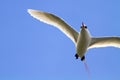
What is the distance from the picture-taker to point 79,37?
721 inches

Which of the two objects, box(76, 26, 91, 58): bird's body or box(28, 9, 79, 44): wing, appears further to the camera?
box(28, 9, 79, 44): wing

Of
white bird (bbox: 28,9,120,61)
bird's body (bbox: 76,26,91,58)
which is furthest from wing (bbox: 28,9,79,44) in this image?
bird's body (bbox: 76,26,91,58)

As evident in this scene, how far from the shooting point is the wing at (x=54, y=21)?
63.7 ft

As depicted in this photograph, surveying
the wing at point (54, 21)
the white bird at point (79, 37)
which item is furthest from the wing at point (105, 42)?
the wing at point (54, 21)

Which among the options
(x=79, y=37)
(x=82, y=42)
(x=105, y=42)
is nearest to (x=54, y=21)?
(x=79, y=37)

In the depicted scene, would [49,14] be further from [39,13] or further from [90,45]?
[90,45]

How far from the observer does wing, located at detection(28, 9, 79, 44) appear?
19.4m

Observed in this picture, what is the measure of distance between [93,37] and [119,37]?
1227mm

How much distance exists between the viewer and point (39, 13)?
64.1 ft

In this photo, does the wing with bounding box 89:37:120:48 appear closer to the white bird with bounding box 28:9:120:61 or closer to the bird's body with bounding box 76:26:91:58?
the white bird with bounding box 28:9:120:61

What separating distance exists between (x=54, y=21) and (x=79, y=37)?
1723mm

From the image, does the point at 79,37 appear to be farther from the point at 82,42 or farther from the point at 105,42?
the point at 105,42

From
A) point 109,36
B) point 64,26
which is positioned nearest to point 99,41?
point 109,36

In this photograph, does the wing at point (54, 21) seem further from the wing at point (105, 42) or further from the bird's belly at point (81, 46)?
the bird's belly at point (81, 46)
